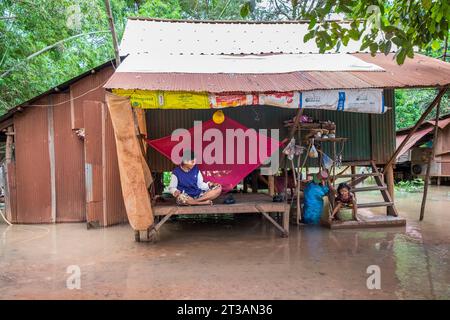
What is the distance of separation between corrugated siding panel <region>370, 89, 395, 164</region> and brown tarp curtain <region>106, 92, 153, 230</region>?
4.87 m

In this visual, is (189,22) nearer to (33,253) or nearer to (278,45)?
(278,45)

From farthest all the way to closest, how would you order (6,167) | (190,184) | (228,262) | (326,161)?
1. (6,167)
2. (326,161)
3. (190,184)
4. (228,262)

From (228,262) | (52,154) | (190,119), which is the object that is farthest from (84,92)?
(228,262)

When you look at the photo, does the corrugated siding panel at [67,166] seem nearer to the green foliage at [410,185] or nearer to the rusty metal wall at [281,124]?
the rusty metal wall at [281,124]

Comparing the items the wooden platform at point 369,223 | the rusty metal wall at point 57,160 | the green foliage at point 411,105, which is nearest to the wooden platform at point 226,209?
the wooden platform at point 369,223

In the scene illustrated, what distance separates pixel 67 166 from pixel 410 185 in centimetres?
1214

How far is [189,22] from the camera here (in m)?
8.39

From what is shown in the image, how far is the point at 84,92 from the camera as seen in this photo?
793cm

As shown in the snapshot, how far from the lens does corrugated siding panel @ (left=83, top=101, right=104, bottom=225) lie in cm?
743

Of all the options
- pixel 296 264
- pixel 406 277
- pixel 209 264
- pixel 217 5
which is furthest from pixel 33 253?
pixel 217 5

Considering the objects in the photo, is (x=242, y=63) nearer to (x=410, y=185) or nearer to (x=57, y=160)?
(x=57, y=160)

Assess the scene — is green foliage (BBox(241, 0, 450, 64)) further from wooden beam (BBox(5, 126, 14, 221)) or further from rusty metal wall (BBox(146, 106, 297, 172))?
wooden beam (BBox(5, 126, 14, 221))

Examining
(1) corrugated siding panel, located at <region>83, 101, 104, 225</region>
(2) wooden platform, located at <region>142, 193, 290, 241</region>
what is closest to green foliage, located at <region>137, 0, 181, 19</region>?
(1) corrugated siding panel, located at <region>83, 101, 104, 225</region>

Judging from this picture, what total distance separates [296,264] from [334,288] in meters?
0.91
